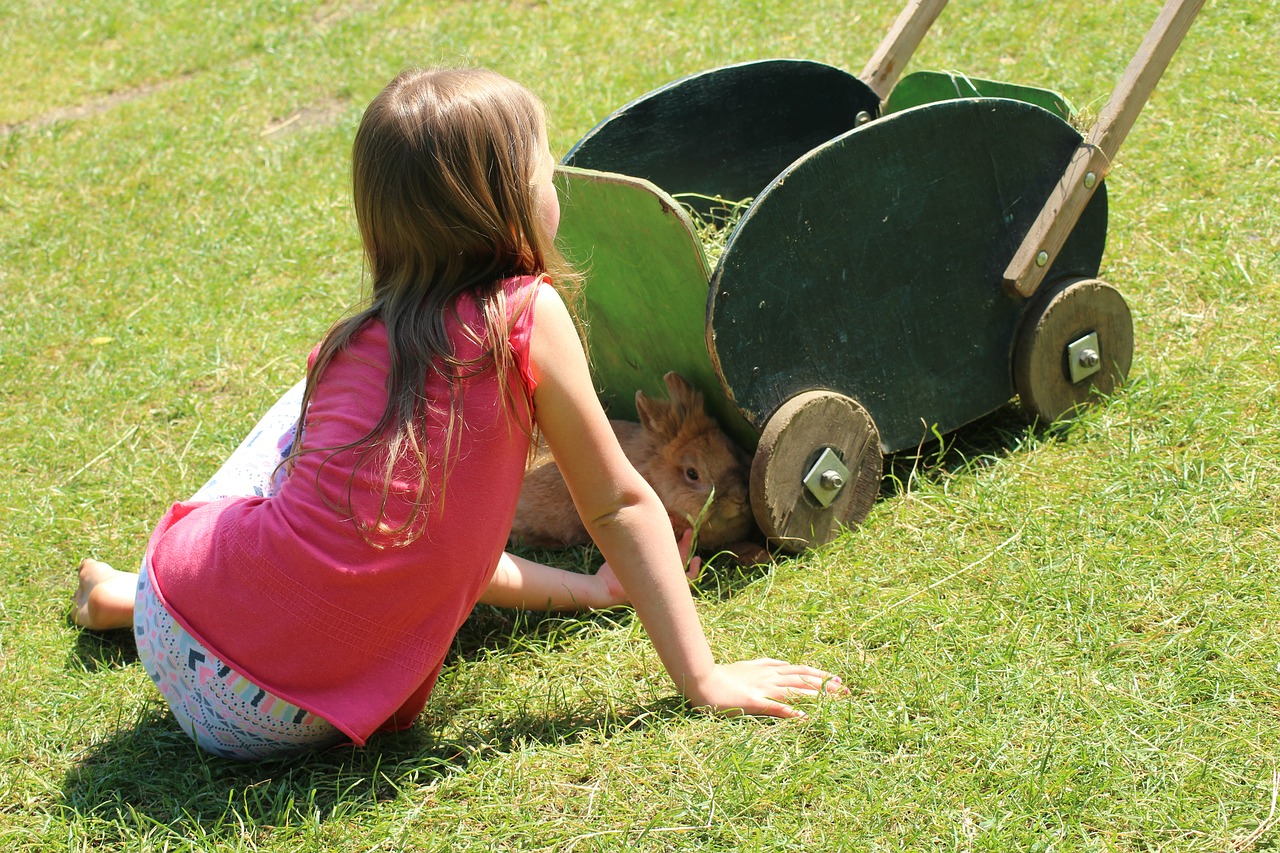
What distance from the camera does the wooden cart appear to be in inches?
115

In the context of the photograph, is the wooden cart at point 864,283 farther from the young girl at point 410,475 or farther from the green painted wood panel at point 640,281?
the young girl at point 410,475

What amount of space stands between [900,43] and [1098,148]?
3.08 feet

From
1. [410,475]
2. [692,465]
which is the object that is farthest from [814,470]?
[410,475]

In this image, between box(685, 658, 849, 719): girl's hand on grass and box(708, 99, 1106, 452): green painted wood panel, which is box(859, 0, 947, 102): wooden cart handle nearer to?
box(708, 99, 1106, 452): green painted wood panel

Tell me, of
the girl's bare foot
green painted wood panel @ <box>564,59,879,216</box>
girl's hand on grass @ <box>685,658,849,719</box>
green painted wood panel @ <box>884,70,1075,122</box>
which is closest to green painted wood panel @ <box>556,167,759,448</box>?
green painted wood panel @ <box>564,59,879,216</box>

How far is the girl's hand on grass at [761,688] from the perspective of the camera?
8.32 ft

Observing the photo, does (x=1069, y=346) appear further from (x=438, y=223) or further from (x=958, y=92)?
(x=438, y=223)

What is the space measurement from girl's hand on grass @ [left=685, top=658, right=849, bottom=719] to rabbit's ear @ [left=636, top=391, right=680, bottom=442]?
77 centimetres

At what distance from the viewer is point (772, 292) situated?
2934 millimetres

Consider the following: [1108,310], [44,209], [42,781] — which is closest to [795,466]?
[1108,310]

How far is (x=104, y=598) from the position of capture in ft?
10.0

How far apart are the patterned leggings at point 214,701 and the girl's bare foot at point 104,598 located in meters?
0.56

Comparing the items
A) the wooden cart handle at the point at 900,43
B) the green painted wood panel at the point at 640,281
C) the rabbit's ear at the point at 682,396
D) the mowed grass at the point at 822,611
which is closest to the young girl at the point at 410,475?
the mowed grass at the point at 822,611

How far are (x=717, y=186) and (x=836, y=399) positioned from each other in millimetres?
1063
